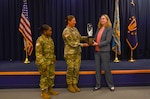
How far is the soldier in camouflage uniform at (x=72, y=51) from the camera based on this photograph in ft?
14.6

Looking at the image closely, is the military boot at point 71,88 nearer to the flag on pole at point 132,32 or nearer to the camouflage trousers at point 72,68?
the camouflage trousers at point 72,68

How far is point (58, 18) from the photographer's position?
256 inches

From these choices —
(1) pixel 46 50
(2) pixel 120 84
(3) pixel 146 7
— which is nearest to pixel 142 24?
(3) pixel 146 7

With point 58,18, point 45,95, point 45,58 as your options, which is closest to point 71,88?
point 45,95

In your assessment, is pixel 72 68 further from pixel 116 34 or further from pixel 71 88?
pixel 116 34

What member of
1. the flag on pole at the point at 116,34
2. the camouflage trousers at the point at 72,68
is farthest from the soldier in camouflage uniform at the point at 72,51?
the flag on pole at the point at 116,34

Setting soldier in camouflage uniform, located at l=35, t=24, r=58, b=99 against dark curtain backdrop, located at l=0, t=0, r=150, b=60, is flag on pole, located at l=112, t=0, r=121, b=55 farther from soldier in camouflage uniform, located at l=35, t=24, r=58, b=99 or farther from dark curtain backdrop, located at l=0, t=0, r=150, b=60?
soldier in camouflage uniform, located at l=35, t=24, r=58, b=99

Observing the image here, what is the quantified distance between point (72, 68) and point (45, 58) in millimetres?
551

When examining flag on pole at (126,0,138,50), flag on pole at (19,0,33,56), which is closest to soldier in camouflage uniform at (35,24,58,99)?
flag on pole at (19,0,33,56)

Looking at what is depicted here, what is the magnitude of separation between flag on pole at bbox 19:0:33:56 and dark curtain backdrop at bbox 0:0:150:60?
0.47 meters

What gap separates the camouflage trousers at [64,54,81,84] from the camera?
14.9 ft

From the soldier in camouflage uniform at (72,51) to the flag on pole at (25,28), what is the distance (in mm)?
1669

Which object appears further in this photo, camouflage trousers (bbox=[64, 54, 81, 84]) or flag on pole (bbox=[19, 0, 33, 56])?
flag on pole (bbox=[19, 0, 33, 56])

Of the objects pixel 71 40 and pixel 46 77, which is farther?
pixel 71 40
